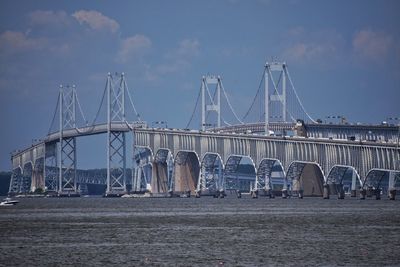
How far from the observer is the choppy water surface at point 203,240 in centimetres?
7019

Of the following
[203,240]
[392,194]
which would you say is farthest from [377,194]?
[203,240]

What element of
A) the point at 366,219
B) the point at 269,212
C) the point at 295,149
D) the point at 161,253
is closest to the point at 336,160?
the point at 295,149

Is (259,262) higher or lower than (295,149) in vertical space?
lower

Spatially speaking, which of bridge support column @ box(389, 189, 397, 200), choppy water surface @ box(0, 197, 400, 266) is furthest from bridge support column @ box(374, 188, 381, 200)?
choppy water surface @ box(0, 197, 400, 266)

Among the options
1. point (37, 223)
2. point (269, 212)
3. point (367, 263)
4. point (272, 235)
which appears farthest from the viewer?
point (269, 212)

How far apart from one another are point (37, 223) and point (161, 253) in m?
35.4

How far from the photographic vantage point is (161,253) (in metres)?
74.2

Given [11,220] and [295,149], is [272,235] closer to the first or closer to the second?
[11,220]

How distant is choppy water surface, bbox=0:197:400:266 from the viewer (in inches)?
2763

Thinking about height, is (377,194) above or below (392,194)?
above

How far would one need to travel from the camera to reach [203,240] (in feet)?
277

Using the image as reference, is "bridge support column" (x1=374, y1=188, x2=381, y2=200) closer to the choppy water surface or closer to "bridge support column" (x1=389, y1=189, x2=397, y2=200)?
"bridge support column" (x1=389, y1=189, x2=397, y2=200)

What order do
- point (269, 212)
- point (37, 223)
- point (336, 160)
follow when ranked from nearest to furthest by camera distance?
1. point (37, 223)
2. point (269, 212)
3. point (336, 160)

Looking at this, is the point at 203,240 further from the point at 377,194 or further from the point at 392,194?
the point at 377,194
